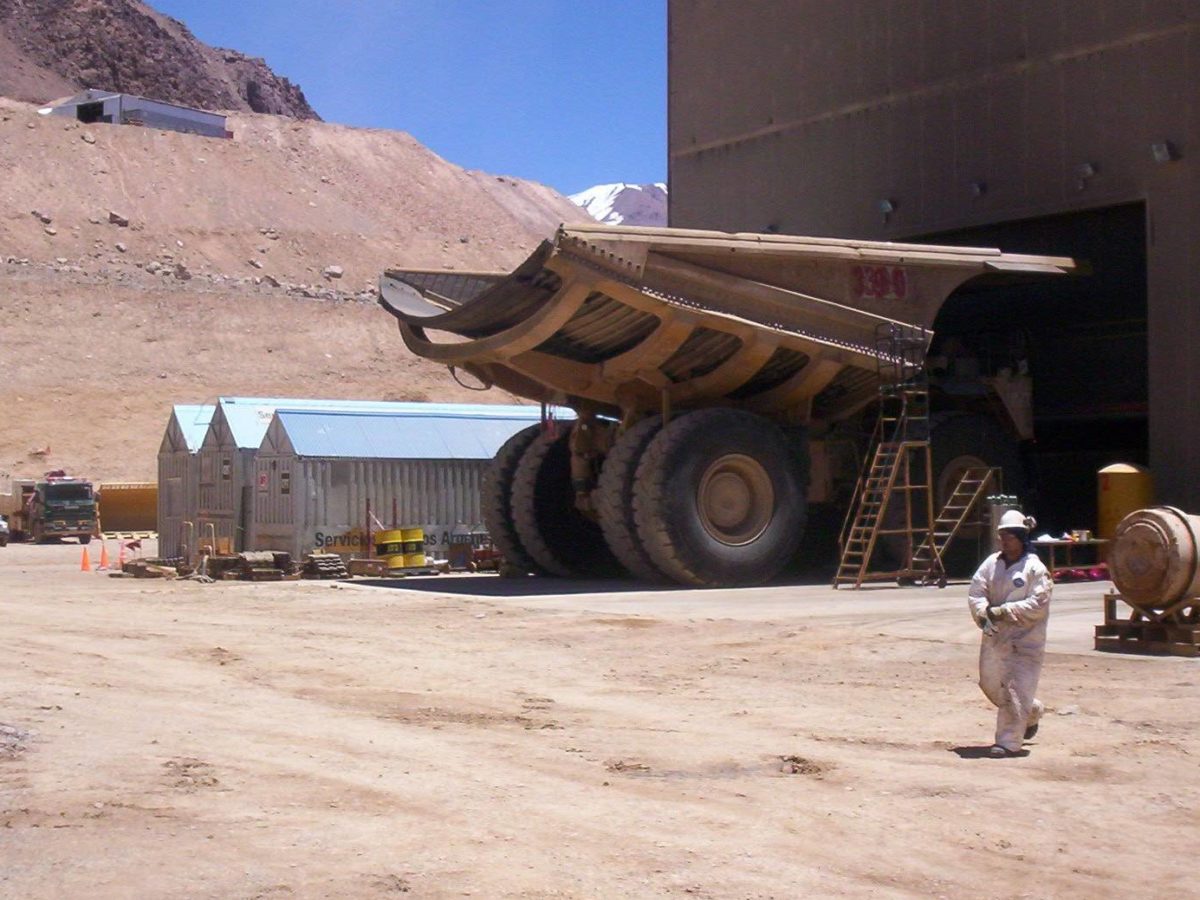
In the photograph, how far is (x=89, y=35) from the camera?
527 feet

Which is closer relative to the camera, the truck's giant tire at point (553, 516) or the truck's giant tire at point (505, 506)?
the truck's giant tire at point (553, 516)

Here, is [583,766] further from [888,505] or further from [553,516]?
[553,516]

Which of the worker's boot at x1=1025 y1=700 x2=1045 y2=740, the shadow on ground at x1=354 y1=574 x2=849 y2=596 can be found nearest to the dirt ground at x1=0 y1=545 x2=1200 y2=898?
the worker's boot at x1=1025 y1=700 x2=1045 y2=740

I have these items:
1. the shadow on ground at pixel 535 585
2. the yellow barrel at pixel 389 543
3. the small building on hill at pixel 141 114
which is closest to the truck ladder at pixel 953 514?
the shadow on ground at pixel 535 585

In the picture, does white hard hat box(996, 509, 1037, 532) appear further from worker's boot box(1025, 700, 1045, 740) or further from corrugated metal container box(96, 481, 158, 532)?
corrugated metal container box(96, 481, 158, 532)

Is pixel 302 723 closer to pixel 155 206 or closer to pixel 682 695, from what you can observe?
pixel 682 695

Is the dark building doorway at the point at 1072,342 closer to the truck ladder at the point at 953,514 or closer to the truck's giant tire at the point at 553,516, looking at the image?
the truck ladder at the point at 953,514

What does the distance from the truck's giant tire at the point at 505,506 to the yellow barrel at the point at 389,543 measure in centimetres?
222

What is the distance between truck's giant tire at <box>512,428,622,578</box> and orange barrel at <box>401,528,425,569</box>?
8.90 feet

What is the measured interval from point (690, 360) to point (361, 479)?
7.68 meters

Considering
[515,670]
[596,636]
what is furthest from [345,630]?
[515,670]

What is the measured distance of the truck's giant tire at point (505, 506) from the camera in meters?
24.9

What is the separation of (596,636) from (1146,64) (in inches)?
536

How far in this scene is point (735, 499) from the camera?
72.4ft
